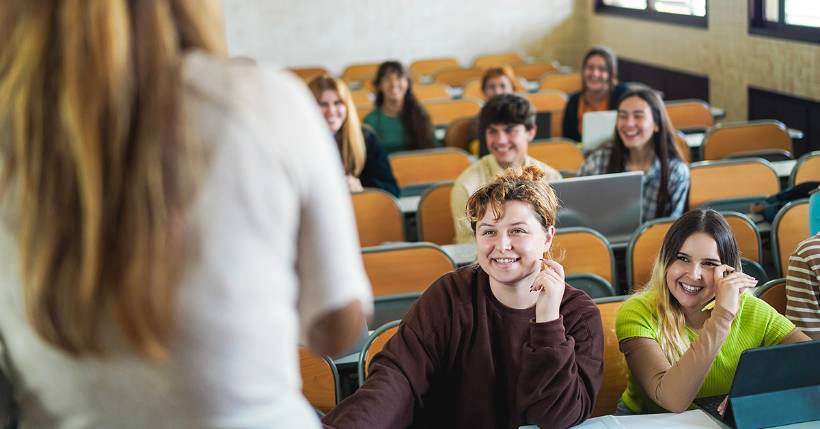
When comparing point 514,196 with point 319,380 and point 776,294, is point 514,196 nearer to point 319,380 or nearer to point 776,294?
point 319,380

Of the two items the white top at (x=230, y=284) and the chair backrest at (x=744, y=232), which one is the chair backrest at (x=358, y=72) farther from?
the white top at (x=230, y=284)

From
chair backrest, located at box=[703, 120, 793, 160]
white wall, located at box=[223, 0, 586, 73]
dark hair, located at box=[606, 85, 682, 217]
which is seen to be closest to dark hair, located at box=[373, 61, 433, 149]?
chair backrest, located at box=[703, 120, 793, 160]

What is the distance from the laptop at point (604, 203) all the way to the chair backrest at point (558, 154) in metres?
1.57

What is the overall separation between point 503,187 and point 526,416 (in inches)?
22.6

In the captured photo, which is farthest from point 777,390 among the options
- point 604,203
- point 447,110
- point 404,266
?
point 447,110

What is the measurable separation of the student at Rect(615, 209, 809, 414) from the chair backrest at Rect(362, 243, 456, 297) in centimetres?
100

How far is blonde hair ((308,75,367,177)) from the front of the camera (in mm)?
5059

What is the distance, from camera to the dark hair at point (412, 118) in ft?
20.3

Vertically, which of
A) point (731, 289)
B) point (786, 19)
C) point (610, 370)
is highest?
point (786, 19)

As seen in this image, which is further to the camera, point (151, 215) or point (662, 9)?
point (662, 9)

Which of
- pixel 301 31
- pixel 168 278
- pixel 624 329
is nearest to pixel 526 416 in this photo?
pixel 624 329

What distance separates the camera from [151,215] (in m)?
0.93

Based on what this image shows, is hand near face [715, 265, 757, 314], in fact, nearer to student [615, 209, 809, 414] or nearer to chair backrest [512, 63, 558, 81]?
student [615, 209, 809, 414]

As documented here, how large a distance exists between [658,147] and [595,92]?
6.75 feet
